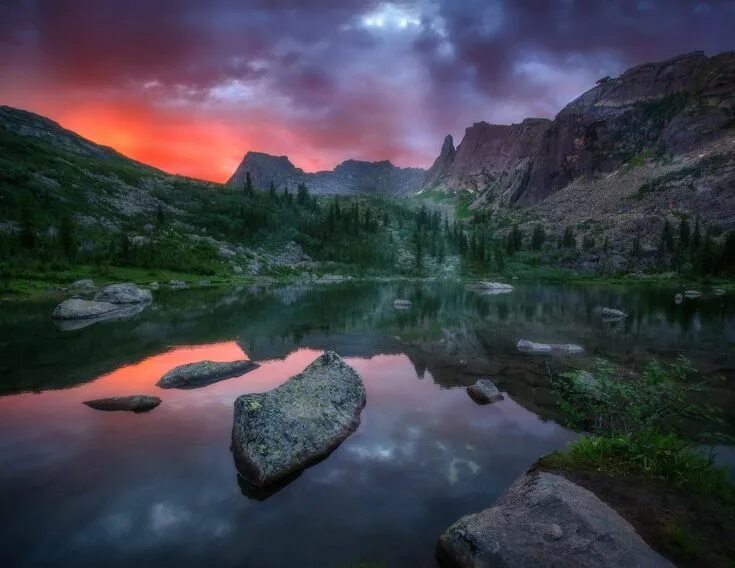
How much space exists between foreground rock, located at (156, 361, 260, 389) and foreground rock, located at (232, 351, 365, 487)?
22.6ft

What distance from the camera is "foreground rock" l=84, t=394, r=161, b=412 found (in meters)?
16.7

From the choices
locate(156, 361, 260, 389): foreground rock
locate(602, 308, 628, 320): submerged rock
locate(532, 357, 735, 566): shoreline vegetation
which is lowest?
locate(602, 308, 628, 320): submerged rock

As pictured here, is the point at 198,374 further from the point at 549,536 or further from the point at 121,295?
the point at 121,295

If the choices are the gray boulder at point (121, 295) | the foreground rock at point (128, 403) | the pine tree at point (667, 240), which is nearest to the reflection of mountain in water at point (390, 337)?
the gray boulder at point (121, 295)

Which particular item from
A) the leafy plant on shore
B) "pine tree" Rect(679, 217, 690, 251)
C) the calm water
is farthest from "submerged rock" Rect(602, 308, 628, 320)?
"pine tree" Rect(679, 217, 690, 251)

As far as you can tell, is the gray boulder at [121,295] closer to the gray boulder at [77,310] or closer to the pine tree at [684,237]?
the gray boulder at [77,310]

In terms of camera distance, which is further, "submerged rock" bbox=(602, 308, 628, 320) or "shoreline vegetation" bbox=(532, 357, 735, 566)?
"submerged rock" bbox=(602, 308, 628, 320)

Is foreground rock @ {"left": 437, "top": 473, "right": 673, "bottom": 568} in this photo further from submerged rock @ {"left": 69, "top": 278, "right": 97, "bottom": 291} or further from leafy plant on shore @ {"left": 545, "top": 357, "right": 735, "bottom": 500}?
submerged rock @ {"left": 69, "top": 278, "right": 97, "bottom": 291}

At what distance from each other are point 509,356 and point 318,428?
57.5 ft

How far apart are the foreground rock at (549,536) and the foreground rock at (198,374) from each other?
612 inches

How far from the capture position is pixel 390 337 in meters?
34.8

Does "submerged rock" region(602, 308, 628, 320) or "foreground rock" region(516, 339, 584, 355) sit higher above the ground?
"foreground rock" region(516, 339, 584, 355)

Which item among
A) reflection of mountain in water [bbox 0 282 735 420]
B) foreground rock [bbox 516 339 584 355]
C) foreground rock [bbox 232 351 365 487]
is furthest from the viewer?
foreground rock [bbox 516 339 584 355]

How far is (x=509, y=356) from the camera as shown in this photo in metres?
27.0
